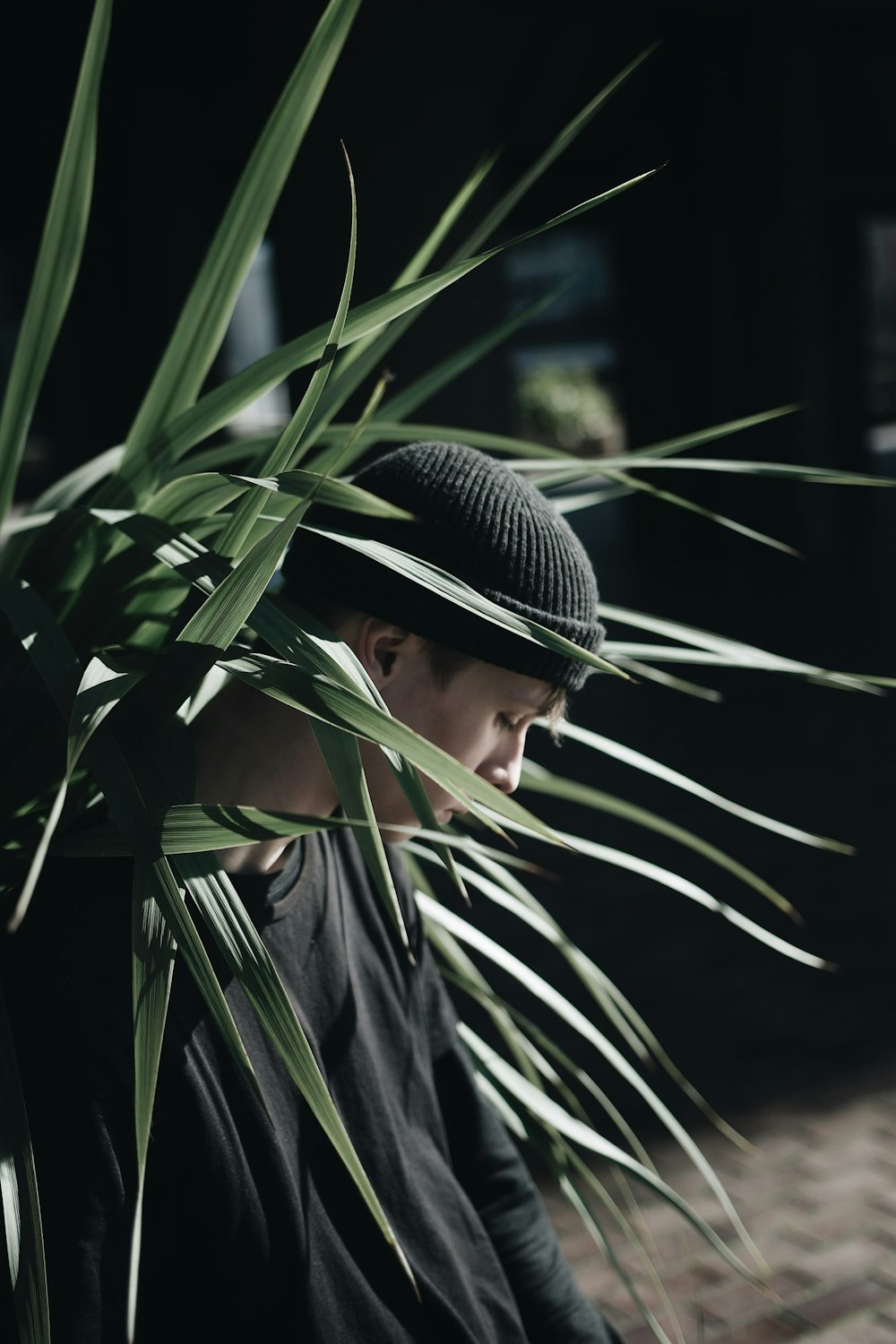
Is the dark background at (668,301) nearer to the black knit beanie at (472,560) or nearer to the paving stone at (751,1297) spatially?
the paving stone at (751,1297)

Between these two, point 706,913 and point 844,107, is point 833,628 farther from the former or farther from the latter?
point 844,107

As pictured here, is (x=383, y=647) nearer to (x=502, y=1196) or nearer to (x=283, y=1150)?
(x=283, y=1150)

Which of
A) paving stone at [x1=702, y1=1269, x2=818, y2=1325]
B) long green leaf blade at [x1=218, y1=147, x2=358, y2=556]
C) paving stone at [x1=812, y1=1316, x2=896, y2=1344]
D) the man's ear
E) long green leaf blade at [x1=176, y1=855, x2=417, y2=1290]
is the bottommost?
paving stone at [x1=812, y1=1316, x2=896, y2=1344]

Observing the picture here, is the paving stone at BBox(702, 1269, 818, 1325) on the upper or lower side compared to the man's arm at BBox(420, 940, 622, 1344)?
lower

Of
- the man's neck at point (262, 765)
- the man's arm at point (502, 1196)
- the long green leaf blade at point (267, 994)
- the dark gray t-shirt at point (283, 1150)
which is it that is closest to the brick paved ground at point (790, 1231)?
the man's arm at point (502, 1196)

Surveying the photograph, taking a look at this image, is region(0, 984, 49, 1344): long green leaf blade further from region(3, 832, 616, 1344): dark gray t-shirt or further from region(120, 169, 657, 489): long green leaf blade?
region(120, 169, 657, 489): long green leaf blade

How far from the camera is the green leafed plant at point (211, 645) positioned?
96 cm

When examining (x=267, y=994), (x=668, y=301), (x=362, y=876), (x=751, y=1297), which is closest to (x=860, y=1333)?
(x=751, y=1297)

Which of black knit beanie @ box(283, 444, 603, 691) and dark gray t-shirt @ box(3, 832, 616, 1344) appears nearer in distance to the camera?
dark gray t-shirt @ box(3, 832, 616, 1344)

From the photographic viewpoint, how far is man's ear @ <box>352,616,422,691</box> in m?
1.36

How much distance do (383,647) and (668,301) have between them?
10.3 meters

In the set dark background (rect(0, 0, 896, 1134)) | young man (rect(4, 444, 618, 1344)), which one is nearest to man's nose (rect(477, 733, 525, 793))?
young man (rect(4, 444, 618, 1344))

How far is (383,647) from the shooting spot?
4.51ft

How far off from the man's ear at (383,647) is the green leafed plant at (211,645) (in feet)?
0.38
